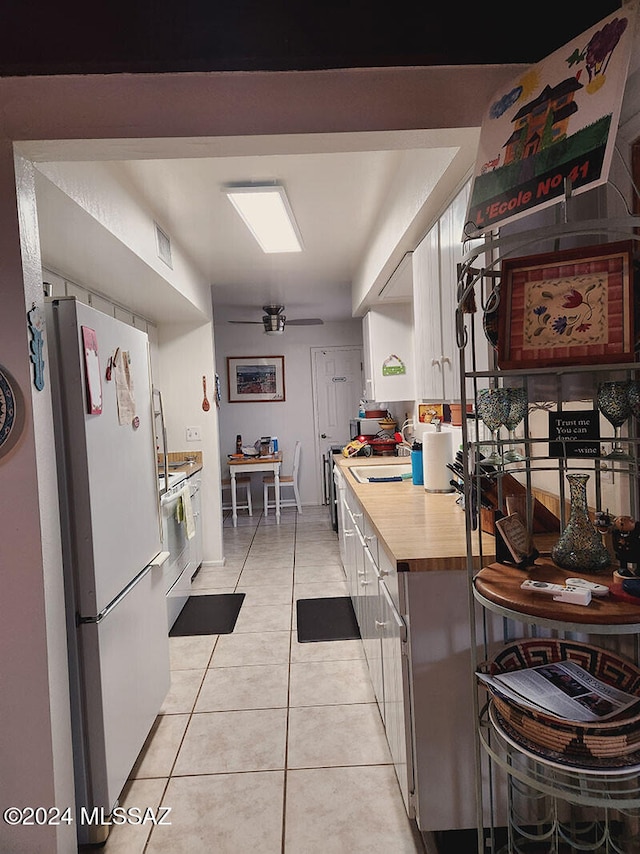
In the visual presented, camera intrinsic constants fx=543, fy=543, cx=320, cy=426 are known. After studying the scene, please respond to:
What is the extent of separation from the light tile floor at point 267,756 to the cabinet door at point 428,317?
1.49 m

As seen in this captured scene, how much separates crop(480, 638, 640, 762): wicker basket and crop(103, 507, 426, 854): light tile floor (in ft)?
2.40

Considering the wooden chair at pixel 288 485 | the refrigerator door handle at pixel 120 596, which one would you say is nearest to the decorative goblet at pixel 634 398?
the refrigerator door handle at pixel 120 596

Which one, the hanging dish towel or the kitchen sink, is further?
the hanging dish towel

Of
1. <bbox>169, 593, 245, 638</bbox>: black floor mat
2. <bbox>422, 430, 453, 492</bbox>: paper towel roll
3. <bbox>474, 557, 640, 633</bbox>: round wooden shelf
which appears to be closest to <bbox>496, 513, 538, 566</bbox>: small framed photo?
<bbox>474, 557, 640, 633</bbox>: round wooden shelf

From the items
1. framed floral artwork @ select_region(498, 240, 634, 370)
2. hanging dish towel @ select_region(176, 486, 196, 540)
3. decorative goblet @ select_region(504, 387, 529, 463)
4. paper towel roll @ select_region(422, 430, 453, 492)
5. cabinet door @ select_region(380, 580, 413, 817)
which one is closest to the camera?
framed floral artwork @ select_region(498, 240, 634, 370)

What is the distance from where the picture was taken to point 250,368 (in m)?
7.25

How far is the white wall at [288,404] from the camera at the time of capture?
7.22 metres

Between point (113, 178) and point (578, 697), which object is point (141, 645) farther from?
point (113, 178)

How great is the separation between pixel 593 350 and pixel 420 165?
1.45 meters

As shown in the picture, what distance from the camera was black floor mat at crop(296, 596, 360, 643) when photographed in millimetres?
3186

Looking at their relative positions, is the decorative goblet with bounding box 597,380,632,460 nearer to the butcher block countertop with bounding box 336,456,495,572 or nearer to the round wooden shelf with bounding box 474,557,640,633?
the round wooden shelf with bounding box 474,557,640,633

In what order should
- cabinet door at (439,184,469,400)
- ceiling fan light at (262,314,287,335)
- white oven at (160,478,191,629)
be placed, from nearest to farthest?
cabinet door at (439,184,469,400), white oven at (160,478,191,629), ceiling fan light at (262,314,287,335)

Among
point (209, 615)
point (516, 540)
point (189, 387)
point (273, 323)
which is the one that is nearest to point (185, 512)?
point (209, 615)

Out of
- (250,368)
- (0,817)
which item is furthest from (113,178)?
(250,368)
